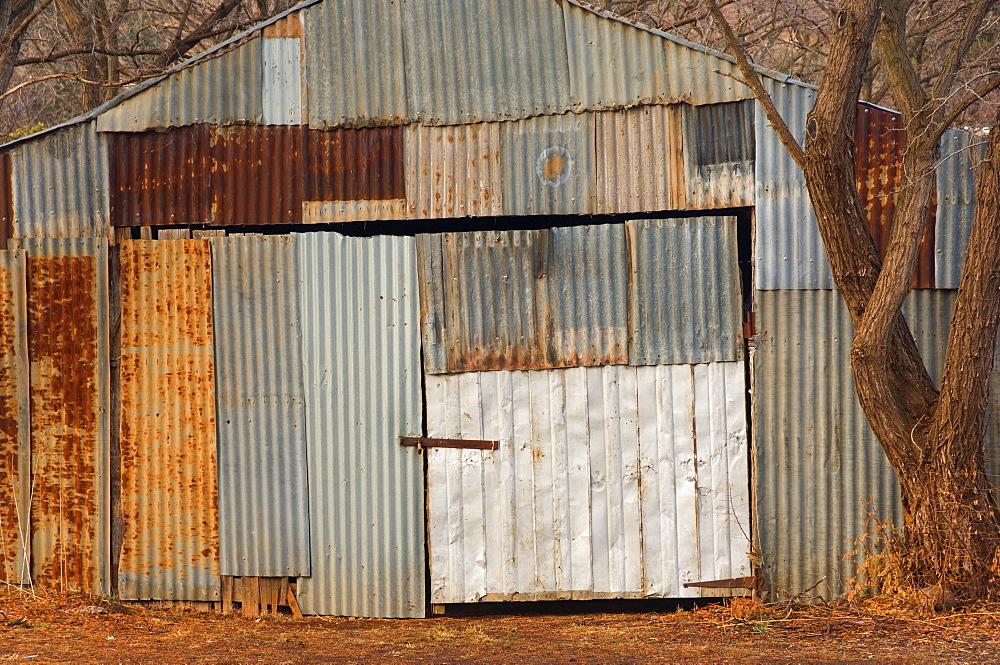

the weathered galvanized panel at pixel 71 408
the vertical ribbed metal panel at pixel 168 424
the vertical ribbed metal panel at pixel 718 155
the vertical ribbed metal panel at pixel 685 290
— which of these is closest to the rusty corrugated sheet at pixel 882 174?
the vertical ribbed metal panel at pixel 718 155

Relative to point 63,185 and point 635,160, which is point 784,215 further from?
point 63,185

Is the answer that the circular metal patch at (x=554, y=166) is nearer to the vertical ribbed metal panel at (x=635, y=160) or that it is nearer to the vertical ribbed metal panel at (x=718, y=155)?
the vertical ribbed metal panel at (x=635, y=160)

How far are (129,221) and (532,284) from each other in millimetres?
3286

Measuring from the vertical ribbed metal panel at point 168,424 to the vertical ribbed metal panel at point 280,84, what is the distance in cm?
121

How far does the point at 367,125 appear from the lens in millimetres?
6836

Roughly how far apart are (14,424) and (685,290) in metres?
5.49

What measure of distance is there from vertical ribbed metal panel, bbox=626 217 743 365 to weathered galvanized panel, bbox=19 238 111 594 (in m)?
4.33

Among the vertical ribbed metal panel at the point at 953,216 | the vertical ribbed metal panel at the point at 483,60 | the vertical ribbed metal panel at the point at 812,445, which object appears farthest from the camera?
the vertical ribbed metal panel at the point at 483,60

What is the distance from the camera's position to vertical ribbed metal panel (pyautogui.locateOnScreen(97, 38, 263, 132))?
683cm

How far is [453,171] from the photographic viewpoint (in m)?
6.82

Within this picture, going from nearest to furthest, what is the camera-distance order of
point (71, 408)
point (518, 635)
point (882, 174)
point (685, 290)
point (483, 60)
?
point (518, 635) < point (882, 174) < point (685, 290) < point (483, 60) < point (71, 408)

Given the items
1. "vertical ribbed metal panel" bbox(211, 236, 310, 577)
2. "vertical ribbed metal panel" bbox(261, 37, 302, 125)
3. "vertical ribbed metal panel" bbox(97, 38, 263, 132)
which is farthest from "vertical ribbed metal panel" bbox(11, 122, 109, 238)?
"vertical ribbed metal panel" bbox(261, 37, 302, 125)

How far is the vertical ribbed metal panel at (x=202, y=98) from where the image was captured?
6.83 meters

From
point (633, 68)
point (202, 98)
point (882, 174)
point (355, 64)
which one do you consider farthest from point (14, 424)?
point (882, 174)
